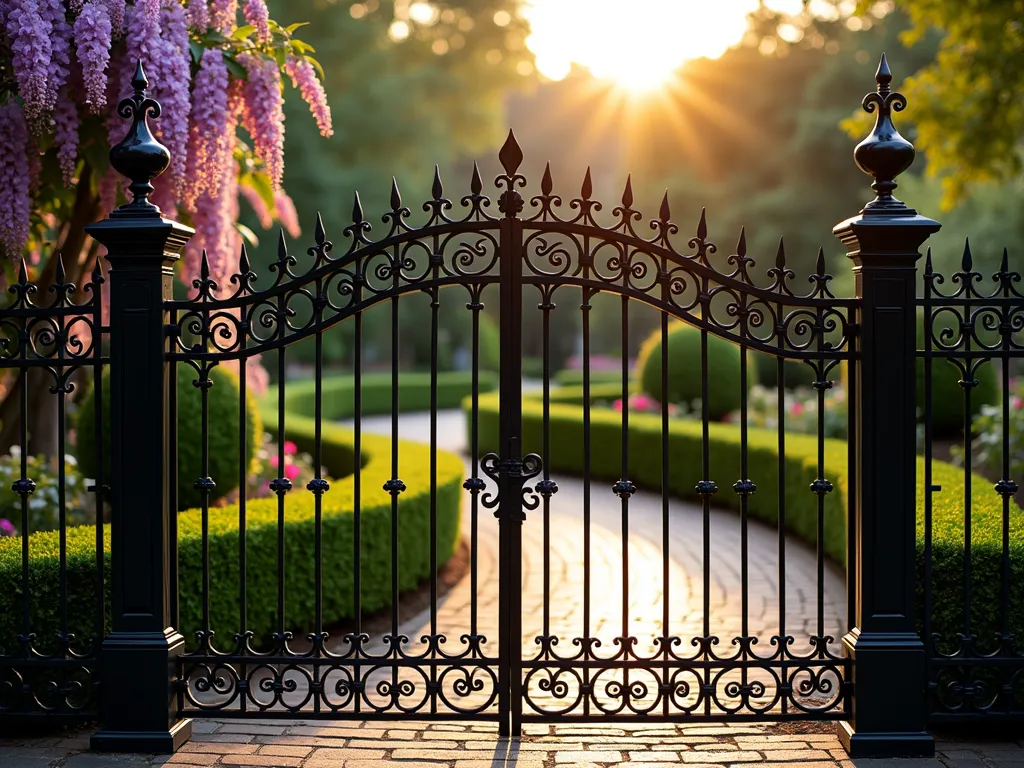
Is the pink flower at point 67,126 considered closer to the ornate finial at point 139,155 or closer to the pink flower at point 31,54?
the pink flower at point 31,54

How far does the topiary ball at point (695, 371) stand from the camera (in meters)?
16.0

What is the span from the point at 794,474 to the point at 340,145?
65.4 ft

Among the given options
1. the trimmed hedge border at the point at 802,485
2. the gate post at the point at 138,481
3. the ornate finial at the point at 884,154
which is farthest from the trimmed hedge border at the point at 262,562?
the ornate finial at the point at 884,154

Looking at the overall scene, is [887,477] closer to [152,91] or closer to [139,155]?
[139,155]

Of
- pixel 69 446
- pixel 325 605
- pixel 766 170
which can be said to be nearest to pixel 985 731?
pixel 325 605

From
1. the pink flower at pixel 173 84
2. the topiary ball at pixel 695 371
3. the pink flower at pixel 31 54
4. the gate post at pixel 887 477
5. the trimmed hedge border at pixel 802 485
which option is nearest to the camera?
the gate post at pixel 887 477

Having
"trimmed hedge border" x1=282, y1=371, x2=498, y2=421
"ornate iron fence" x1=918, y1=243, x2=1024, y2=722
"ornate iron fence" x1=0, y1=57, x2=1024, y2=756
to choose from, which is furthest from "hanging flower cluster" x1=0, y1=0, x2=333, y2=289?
"trimmed hedge border" x1=282, y1=371, x2=498, y2=421

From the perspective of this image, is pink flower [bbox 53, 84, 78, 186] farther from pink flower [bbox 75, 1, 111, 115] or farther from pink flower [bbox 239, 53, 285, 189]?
pink flower [bbox 239, 53, 285, 189]

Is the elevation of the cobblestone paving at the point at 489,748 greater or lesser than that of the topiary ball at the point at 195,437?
lesser

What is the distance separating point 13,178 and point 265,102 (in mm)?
1494

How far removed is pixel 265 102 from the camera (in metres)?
6.48

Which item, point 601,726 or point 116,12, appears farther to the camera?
point 116,12

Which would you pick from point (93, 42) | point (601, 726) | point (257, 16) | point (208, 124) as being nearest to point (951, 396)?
point (601, 726)

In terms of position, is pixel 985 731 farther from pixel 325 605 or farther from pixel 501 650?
pixel 325 605
